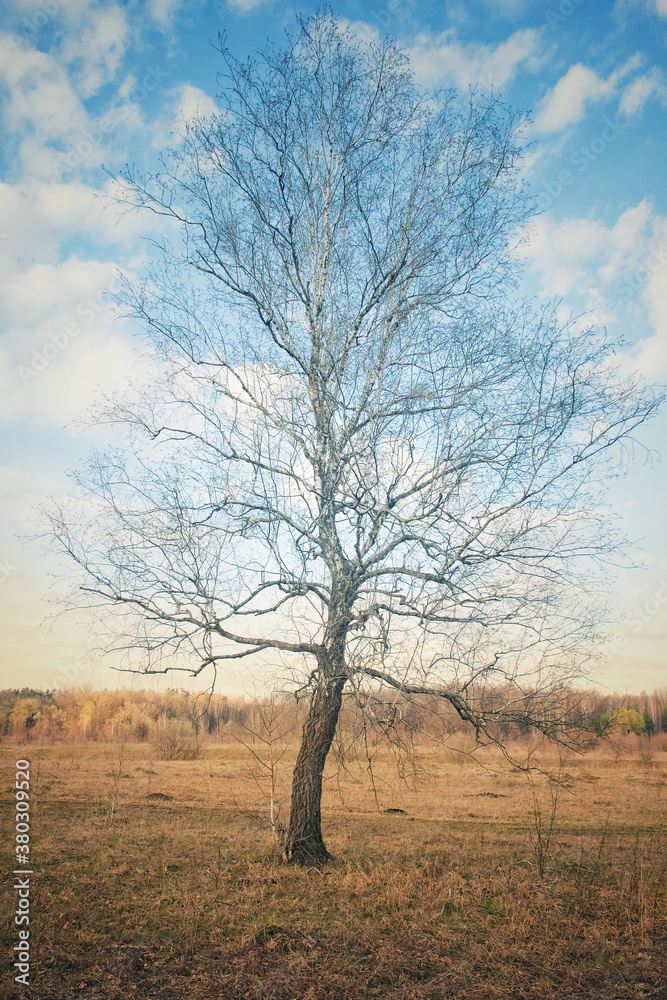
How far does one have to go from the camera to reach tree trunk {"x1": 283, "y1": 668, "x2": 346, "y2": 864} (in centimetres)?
661

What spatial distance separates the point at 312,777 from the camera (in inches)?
264

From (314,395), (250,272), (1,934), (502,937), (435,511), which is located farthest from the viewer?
(250,272)

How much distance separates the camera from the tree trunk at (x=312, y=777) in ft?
21.7

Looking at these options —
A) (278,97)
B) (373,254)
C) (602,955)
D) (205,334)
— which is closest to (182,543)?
(205,334)

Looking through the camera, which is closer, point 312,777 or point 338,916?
point 338,916

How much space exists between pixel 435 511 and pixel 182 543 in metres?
2.98

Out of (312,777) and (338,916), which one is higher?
(312,777)

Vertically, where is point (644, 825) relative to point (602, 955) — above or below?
below

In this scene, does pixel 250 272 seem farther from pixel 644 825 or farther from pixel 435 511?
pixel 644 825

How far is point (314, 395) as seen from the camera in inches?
279

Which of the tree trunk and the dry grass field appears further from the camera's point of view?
the tree trunk

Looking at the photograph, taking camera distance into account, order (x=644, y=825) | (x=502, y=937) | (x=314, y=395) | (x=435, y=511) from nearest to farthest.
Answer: (x=502, y=937) < (x=435, y=511) < (x=314, y=395) < (x=644, y=825)

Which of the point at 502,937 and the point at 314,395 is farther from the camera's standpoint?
the point at 314,395

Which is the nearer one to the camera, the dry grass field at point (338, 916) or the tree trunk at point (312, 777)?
the dry grass field at point (338, 916)
